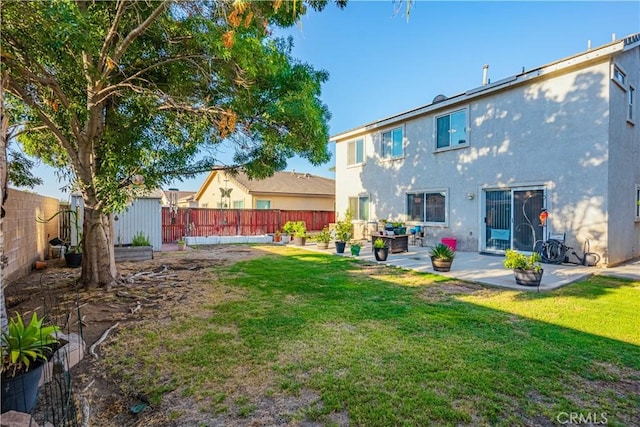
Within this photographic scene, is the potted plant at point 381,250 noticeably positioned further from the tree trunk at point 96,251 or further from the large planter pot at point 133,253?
the large planter pot at point 133,253

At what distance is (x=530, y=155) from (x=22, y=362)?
451 inches

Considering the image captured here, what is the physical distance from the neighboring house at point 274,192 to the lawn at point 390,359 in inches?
656

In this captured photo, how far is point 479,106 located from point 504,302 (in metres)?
7.96

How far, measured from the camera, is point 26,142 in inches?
253

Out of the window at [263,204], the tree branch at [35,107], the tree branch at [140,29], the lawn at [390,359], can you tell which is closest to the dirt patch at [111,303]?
the lawn at [390,359]

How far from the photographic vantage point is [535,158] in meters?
9.30

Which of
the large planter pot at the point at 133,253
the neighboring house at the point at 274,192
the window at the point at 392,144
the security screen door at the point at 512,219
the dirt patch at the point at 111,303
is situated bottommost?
the dirt patch at the point at 111,303

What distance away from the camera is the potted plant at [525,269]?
19.4 feet

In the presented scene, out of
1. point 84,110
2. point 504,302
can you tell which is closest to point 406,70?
point 504,302

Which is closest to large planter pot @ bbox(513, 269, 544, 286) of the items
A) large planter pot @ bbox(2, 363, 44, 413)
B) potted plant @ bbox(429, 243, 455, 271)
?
potted plant @ bbox(429, 243, 455, 271)

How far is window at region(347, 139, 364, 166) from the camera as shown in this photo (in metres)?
16.0

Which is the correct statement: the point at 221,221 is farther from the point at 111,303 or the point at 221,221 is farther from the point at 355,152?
the point at 111,303

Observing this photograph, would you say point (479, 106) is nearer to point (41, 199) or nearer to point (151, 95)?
point (151, 95)

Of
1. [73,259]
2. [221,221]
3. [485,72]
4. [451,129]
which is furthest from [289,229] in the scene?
[485,72]
